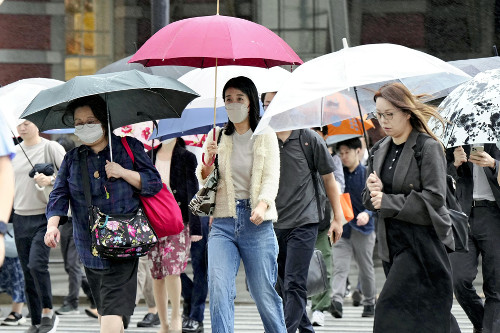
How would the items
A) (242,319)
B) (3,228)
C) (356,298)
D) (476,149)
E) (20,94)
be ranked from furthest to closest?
(356,298), (242,319), (20,94), (476,149), (3,228)

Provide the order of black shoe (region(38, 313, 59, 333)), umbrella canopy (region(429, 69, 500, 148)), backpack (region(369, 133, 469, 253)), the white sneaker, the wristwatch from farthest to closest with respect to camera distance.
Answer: the white sneaker < black shoe (region(38, 313, 59, 333)) < umbrella canopy (region(429, 69, 500, 148)) < backpack (region(369, 133, 469, 253)) < the wristwatch

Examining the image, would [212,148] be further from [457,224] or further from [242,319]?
[242,319]

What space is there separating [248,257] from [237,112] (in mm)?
883

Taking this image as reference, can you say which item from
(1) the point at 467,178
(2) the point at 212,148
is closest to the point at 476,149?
(1) the point at 467,178

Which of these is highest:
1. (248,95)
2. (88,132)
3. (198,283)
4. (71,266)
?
(248,95)

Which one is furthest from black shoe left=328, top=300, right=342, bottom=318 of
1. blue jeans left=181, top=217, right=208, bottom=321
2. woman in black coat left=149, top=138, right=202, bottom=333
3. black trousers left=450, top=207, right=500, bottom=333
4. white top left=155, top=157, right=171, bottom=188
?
black trousers left=450, top=207, right=500, bottom=333

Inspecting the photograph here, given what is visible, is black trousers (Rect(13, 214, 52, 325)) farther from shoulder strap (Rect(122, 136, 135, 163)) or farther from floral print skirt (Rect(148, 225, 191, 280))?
shoulder strap (Rect(122, 136, 135, 163))

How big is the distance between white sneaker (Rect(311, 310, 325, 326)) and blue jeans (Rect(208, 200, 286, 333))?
3181 millimetres

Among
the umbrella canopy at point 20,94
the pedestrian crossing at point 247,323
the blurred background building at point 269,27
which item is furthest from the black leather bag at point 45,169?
the blurred background building at point 269,27

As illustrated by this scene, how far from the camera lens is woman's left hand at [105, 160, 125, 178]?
649 centimetres

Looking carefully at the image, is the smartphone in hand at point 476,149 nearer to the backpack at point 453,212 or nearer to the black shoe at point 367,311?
the backpack at point 453,212

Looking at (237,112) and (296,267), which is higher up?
(237,112)

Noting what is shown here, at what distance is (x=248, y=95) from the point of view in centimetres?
677

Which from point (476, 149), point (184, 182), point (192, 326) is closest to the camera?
point (476, 149)
